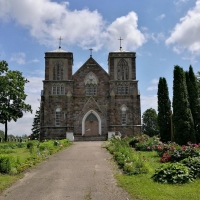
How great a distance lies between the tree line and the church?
933 cm

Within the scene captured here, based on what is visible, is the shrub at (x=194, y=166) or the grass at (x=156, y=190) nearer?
the grass at (x=156, y=190)

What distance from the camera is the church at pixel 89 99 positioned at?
114 feet

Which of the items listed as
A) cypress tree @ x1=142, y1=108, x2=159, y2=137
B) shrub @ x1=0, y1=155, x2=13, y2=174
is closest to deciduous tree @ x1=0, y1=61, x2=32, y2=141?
shrub @ x1=0, y1=155, x2=13, y2=174

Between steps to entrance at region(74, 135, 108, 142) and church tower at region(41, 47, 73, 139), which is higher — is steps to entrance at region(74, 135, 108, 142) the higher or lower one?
the lower one

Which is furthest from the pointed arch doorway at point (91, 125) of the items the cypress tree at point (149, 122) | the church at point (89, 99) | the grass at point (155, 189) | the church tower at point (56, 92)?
the cypress tree at point (149, 122)

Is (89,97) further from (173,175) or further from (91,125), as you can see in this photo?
(173,175)

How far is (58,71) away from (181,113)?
67.0 ft

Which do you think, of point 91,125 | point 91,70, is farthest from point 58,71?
point 91,125

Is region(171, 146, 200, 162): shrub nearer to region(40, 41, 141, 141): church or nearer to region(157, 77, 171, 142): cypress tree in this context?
region(157, 77, 171, 142): cypress tree

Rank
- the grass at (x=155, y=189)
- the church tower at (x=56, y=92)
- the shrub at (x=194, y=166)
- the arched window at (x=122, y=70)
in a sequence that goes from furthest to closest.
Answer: the arched window at (x=122, y=70), the church tower at (x=56, y=92), the shrub at (x=194, y=166), the grass at (x=155, y=189)

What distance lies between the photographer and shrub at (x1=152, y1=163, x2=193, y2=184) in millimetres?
8906

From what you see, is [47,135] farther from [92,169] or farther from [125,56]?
[92,169]

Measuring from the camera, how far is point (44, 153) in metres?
17.3

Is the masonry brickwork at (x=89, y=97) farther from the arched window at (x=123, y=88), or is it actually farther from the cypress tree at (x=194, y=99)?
the cypress tree at (x=194, y=99)
